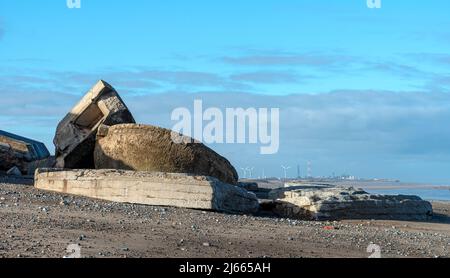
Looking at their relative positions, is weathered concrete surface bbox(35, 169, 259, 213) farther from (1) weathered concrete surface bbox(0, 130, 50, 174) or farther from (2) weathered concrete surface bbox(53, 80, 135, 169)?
(1) weathered concrete surface bbox(0, 130, 50, 174)

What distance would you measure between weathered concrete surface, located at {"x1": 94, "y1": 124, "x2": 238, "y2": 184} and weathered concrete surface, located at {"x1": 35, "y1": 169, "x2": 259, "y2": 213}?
5.04 ft

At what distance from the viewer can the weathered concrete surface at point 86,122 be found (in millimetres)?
17750

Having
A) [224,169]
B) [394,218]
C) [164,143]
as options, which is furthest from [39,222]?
[394,218]

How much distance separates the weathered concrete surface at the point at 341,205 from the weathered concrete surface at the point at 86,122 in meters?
4.07

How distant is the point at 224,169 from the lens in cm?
1712

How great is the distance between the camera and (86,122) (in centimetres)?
1830

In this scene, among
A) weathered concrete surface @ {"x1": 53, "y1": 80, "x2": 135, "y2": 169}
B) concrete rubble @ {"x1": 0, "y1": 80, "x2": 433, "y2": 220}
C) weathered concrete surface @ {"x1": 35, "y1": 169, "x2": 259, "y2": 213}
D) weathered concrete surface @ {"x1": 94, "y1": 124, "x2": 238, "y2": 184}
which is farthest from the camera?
weathered concrete surface @ {"x1": 53, "y1": 80, "x2": 135, "y2": 169}

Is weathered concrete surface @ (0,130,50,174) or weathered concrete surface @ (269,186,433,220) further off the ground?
weathered concrete surface @ (0,130,50,174)

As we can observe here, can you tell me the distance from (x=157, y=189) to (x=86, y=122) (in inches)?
186

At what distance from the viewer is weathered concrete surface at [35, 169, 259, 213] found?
46.0 feet

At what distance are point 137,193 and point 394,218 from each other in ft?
18.1

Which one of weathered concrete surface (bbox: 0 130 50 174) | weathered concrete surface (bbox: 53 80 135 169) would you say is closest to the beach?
weathered concrete surface (bbox: 53 80 135 169)

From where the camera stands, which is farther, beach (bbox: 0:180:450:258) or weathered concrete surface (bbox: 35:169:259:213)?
weathered concrete surface (bbox: 35:169:259:213)
